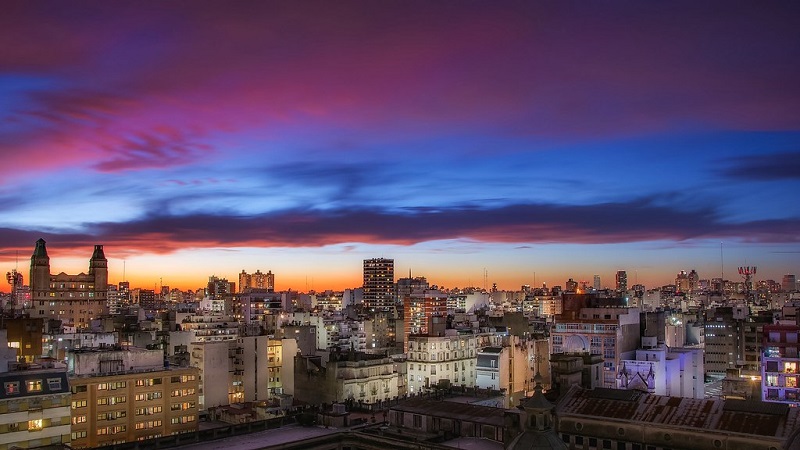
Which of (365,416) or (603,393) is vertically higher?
(603,393)

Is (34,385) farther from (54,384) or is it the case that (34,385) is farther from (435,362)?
(435,362)

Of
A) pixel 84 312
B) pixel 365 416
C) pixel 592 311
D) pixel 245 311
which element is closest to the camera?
→ pixel 365 416

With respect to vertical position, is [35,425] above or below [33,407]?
below

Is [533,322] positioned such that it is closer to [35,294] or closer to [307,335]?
[307,335]

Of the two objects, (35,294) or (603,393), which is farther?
(35,294)

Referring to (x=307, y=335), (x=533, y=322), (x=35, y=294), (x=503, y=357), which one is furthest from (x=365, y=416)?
(x=35, y=294)

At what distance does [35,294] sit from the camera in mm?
163250

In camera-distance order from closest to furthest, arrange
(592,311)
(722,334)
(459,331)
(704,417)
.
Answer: (704,417)
(592,311)
(459,331)
(722,334)

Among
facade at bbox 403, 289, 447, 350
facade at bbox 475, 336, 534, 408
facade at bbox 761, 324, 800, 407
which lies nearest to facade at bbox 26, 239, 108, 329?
facade at bbox 403, 289, 447, 350

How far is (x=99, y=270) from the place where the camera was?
180 metres

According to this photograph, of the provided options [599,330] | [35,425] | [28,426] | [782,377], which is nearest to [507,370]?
[599,330]

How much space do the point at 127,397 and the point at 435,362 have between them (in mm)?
38322

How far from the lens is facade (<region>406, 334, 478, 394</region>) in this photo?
94.8 meters

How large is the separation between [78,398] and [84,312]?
367 feet
